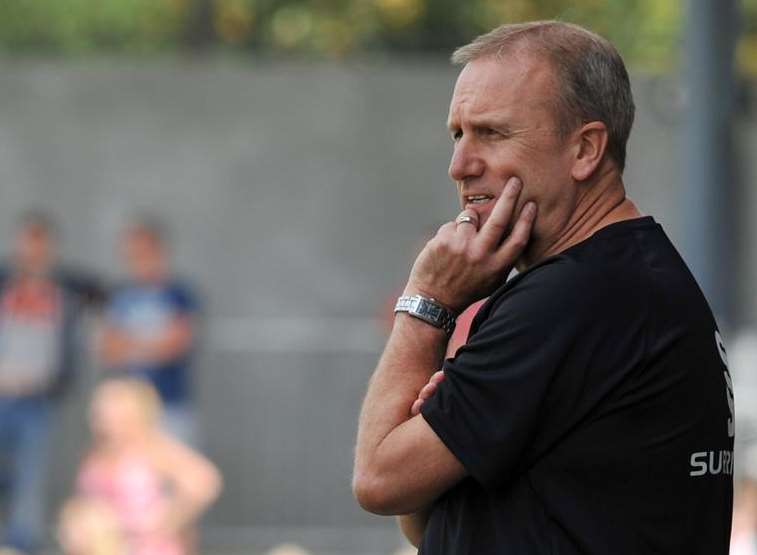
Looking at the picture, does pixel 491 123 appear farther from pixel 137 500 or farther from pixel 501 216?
pixel 137 500

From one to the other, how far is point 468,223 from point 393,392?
30cm

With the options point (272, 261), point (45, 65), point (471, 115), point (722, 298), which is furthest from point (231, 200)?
point (471, 115)

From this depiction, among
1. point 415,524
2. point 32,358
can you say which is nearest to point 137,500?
point 32,358

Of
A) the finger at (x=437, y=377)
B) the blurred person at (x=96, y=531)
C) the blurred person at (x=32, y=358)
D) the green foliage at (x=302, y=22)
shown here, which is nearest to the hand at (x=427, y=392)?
the finger at (x=437, y=377)

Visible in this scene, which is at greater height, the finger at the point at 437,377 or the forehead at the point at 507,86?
the forehead at the point at 507,86

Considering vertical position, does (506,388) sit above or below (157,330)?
above

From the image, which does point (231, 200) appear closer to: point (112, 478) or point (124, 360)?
point (124, 360)

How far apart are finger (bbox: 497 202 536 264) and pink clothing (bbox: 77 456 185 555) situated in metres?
6.26

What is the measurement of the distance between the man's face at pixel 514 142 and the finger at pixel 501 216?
1 centimetres

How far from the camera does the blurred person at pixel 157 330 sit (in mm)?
10008

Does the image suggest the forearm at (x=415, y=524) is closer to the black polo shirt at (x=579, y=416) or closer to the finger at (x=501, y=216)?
the black polo shirt at (x=579, y=416)

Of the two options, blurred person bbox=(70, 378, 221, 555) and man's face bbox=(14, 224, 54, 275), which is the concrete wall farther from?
blurred person bbox=(70, 378, 221, 555)

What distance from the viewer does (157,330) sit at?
10.0 metres

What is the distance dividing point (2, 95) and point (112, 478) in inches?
153
